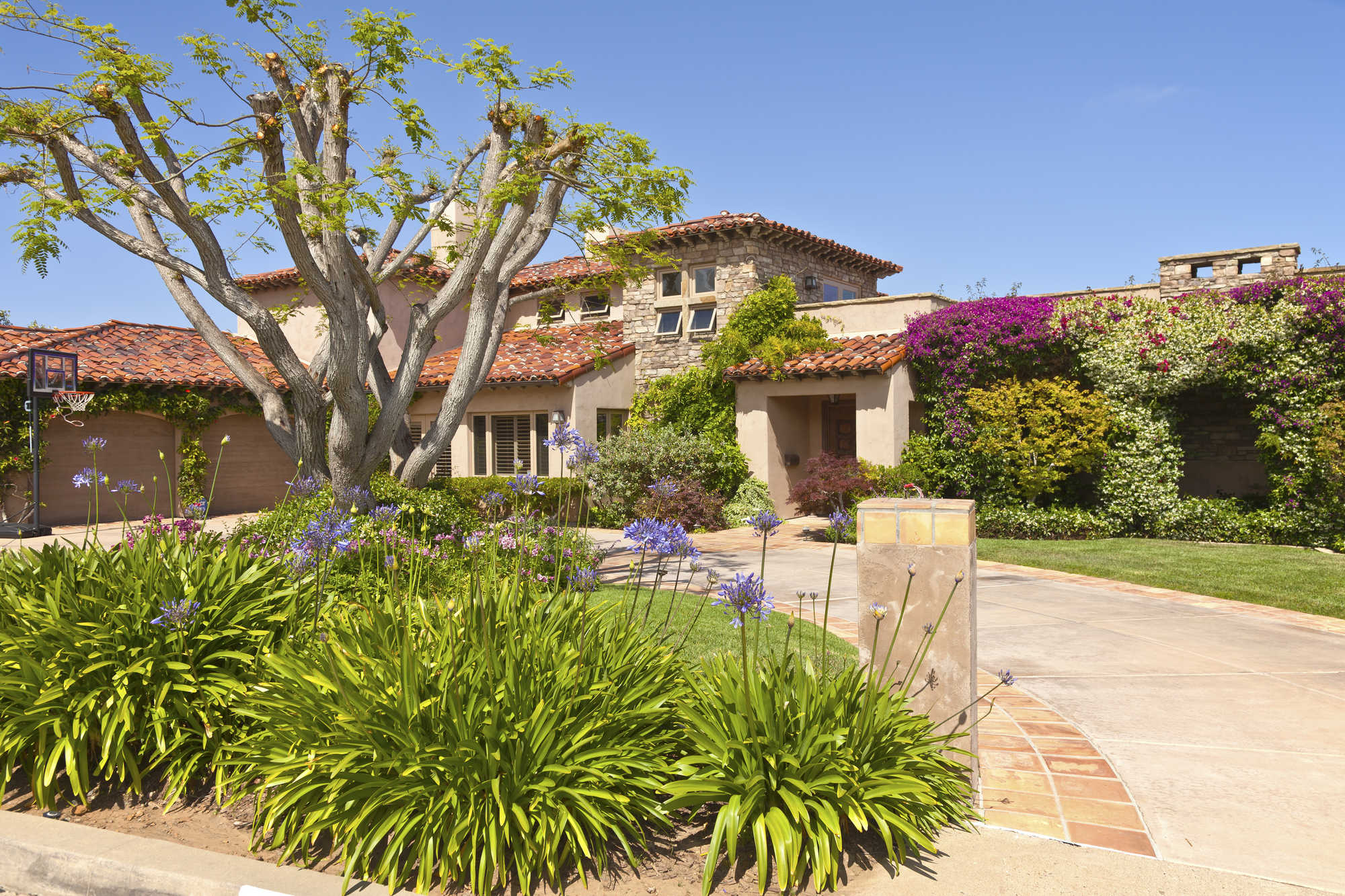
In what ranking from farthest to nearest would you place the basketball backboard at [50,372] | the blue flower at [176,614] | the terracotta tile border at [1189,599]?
the basketball backboard at [50,372], the terracotta tile border at [1189,599], the blue flower at [176,614]

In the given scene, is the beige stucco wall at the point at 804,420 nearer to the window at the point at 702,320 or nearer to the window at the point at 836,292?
the window at the point at 702,320

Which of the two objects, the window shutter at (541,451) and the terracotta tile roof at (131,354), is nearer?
the terracotta tile roof at (131,354)

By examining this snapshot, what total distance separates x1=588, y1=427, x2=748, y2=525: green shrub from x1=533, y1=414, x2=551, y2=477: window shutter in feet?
6.97

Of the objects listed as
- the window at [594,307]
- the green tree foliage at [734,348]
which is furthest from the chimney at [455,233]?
the green tree foliage at [734,348]

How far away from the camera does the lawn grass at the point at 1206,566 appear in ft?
30.8

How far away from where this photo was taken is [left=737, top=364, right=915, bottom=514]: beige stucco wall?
657 inches

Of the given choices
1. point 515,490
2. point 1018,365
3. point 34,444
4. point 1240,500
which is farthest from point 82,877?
point 1240,500

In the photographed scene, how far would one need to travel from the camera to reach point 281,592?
15.4ft

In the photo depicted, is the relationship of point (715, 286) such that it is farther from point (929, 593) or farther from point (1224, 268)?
point (929, 593)

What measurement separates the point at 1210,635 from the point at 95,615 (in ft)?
28.0

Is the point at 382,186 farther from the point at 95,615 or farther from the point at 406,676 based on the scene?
the point at 406,676

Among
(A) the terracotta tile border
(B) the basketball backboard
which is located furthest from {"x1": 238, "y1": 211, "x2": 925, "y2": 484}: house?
(A) the terracotta tile border

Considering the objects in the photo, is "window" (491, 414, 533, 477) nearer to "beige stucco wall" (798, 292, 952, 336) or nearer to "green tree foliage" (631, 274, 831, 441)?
"green tree foliage" (631, 274, 831, 441)

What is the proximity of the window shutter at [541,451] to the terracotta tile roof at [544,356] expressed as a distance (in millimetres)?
1244
